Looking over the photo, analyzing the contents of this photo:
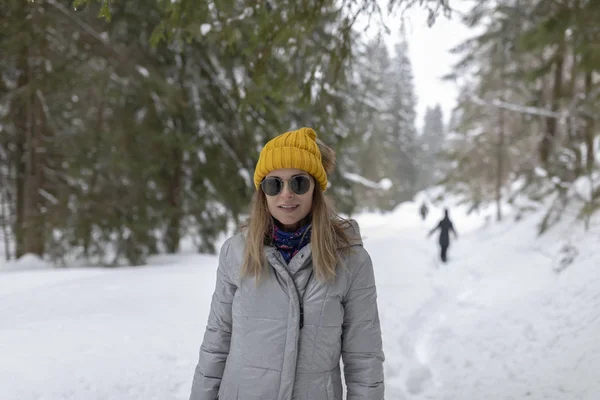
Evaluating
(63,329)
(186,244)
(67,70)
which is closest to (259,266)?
(63,329)

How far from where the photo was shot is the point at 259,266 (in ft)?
6.85

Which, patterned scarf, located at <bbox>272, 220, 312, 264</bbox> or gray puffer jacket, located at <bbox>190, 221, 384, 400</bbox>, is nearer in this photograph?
gray puffer jacket, located at <bbox>190, 221, 384, 400</bbox>

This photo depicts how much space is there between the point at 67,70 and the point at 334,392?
8.73 m

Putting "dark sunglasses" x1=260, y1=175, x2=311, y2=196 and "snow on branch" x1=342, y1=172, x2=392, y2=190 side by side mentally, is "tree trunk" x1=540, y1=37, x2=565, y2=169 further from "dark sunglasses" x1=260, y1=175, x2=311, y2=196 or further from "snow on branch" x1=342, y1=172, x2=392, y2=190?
"dark sunglasses" x1=260, y1=175, x2=311, y2=196

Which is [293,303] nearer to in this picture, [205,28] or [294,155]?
[294,155]

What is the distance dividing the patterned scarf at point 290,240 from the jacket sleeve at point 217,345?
29 centimetres

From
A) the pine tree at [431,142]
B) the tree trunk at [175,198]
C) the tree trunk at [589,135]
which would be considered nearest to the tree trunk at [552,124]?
the tree trunk at [589,135]

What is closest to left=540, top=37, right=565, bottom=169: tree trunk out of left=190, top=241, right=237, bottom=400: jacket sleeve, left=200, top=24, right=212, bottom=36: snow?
left=200, top=24, right=212, bottom=36: snow

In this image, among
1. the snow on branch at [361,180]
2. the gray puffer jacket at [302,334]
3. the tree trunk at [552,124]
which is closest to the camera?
the gray puffer jacket at [302,334]

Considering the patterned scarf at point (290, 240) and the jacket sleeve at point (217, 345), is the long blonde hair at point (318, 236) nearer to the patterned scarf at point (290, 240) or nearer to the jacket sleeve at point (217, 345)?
the patterned scarf at point (290, 240)

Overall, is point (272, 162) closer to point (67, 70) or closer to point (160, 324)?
point (160, 324)

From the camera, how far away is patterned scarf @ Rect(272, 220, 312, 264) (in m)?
2.17

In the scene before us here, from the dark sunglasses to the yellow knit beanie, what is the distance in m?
0.06

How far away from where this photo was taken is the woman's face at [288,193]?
2.11 metres
